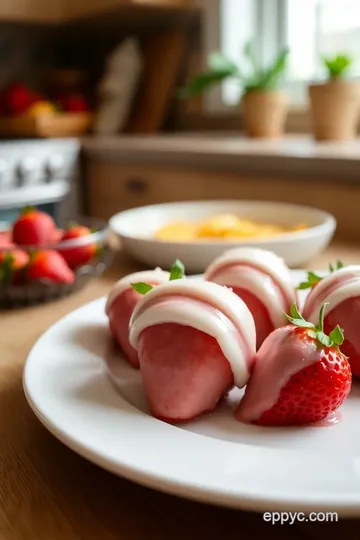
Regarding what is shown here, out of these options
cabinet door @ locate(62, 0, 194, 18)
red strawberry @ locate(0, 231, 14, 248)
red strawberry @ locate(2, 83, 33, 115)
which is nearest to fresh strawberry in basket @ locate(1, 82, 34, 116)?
red strawberry @ locate(2, 83, 33, 115)

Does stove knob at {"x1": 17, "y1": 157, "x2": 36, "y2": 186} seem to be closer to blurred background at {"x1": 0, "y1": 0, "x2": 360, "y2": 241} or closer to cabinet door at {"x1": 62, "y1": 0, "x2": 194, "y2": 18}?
blurred background at {"x1": 0, "y1": 0, "x2": 360, "y2": 241}

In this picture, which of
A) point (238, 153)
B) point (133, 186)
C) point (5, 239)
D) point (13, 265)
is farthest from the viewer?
point (133, 186)

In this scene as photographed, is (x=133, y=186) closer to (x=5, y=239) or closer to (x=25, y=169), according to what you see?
(x=25, y=169)

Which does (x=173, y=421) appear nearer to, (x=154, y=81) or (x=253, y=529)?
(x=253, y=529)

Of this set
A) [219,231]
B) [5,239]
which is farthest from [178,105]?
[5,239]

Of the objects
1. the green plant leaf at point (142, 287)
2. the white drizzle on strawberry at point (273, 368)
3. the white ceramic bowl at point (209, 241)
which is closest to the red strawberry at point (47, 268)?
the white ceramic bowl at point (209, 241)

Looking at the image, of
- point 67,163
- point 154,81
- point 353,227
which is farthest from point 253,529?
point 154,81
